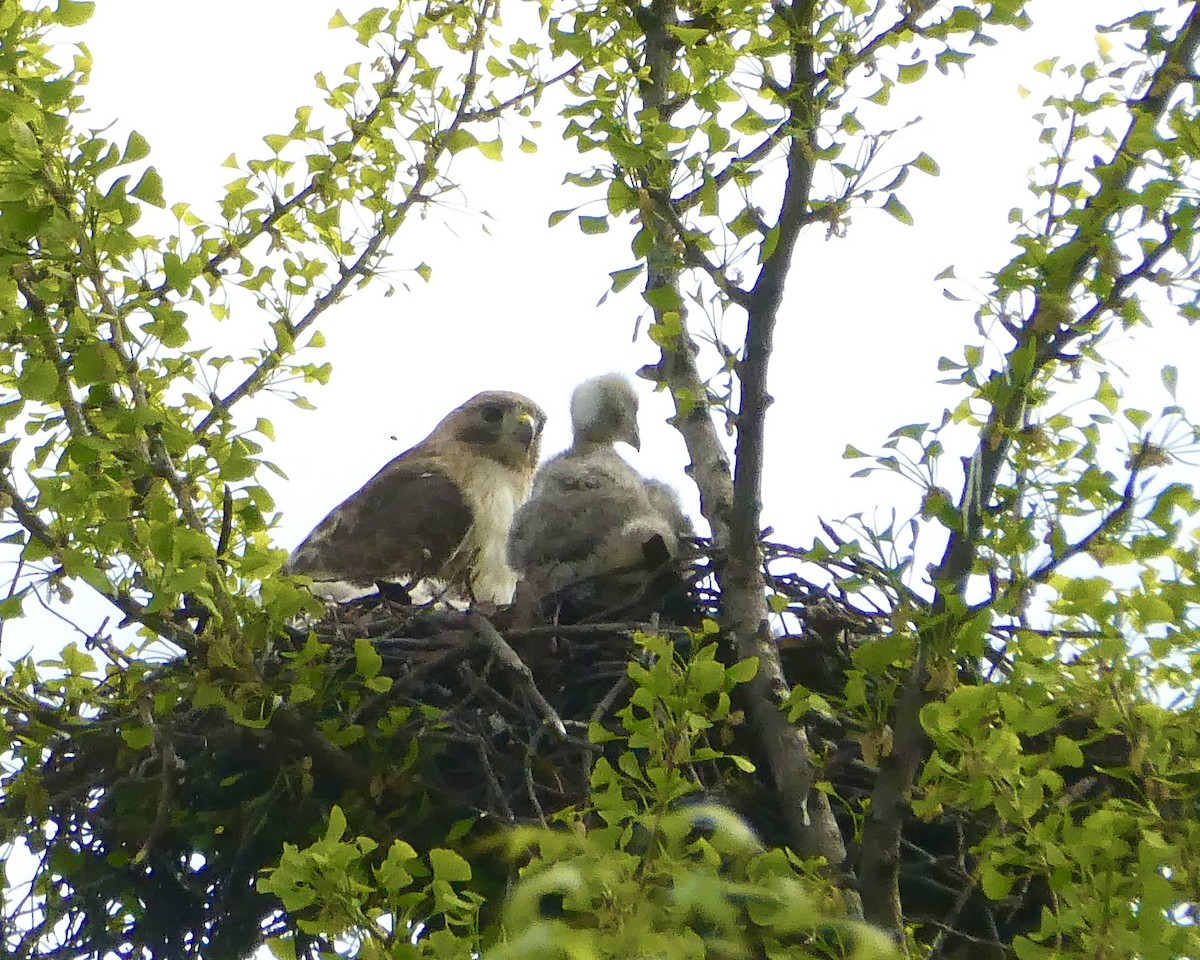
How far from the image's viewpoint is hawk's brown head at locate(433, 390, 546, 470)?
6016mm

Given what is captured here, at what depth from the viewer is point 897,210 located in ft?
6.88

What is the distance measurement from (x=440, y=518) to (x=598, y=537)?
184 centimetres

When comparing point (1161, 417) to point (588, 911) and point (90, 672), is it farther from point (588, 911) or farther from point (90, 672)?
point (90, 672)

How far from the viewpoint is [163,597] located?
202 centimetres

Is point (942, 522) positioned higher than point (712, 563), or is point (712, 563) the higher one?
point (712, 563)

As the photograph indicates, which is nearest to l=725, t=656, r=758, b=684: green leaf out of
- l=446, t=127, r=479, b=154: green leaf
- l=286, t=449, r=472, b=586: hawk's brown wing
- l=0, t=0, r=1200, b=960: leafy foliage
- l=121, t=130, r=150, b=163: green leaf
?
l=0, t=0, r=1200, b=960: leafy foliage

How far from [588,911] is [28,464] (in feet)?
4.05

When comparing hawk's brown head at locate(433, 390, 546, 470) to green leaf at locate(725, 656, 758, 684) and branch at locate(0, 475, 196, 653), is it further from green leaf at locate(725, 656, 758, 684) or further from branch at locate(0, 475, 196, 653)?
green leaf at locate(725, 656, 758, 684)

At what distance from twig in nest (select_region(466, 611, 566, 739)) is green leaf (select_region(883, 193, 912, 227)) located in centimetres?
101

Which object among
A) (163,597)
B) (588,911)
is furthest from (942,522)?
(163,597)

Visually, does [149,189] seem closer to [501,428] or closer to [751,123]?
[751,123]

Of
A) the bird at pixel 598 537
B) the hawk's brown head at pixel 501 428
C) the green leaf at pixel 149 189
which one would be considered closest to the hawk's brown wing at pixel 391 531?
the hawk's brown head at pixel 501 428

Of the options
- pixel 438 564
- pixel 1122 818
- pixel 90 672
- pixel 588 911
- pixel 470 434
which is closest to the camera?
pixel 588 911

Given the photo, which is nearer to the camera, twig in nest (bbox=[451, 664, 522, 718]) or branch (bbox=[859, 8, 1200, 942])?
branch (bbox=[859, 8, 1200, 942])
